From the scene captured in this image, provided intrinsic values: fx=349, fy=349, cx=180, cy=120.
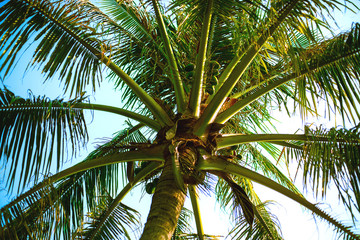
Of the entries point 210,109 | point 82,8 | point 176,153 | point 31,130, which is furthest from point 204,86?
point 31,130

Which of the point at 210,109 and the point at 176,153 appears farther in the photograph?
the point at 210,109

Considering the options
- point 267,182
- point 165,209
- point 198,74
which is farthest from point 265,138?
point 165,209

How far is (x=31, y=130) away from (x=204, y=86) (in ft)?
6.05

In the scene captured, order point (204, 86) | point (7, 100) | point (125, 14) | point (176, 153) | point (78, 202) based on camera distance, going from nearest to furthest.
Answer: point (176, 153) < point (7, 100) < point (204, 86) < point (78, 202) < point (125, 14)

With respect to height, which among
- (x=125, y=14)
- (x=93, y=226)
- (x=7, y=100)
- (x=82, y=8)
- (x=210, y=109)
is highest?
(x=125, y=14)

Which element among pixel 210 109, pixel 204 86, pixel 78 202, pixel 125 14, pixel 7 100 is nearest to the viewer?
pixel 7 100

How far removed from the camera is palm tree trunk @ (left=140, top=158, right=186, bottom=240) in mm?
2568

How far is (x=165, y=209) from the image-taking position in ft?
9.07

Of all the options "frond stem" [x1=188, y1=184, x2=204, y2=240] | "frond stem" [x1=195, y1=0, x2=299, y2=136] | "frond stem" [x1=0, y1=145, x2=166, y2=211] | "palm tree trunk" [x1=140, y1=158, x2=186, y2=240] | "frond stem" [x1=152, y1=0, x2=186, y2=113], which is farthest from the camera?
"frond stem" [x1=188, y1=184, x2=204, y2=240]

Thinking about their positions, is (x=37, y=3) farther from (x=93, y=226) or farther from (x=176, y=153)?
(x=93, y=226)

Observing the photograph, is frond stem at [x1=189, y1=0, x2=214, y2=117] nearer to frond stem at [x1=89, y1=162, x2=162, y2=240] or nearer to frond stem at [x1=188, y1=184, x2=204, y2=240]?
frond stem at [x1=89, y1=162, x2=162, y2=240]

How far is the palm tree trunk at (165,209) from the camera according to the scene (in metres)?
2.57

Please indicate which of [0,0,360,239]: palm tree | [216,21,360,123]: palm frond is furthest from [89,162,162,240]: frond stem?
[216,21,360,123]: palm frond

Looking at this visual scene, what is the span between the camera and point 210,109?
353cm
